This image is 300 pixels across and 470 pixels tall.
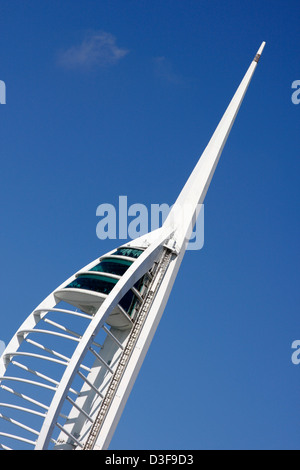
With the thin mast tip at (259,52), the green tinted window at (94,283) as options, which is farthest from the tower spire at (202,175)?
the green tinted window at (94,283)

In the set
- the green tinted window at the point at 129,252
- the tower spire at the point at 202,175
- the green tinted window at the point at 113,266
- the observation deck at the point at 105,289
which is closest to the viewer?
the observation deck at the point at 105,289

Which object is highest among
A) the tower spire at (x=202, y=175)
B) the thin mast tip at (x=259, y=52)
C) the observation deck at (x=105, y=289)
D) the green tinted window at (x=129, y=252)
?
the thin mast tip at (x=259, y=52)

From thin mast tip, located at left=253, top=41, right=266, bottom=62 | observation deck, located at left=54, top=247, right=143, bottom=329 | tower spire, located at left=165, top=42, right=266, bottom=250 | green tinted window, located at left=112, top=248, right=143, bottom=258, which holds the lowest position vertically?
observation deck, located at left=54, top=247, right=143, bottom=329

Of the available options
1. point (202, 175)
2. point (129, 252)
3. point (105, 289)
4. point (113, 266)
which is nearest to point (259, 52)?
point (202, 175)

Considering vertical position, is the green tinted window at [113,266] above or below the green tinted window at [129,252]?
below

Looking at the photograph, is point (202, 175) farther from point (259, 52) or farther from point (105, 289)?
point (259, 52)

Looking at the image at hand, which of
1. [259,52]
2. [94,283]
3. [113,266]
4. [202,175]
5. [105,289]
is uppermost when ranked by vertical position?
[259,52]

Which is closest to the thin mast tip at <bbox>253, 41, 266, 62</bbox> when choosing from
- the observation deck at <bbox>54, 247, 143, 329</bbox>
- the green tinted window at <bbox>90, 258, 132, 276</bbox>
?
the observation deck at <bbox>54, 247, 143, 329</bbox>

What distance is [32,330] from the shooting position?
56.5 metres

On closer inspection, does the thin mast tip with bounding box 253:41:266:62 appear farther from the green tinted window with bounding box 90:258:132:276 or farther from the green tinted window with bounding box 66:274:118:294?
the green tinted window with bounding box 66:274:118:294

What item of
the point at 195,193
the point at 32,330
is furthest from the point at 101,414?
the point at 195,193

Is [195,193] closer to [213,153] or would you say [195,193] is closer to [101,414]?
[213,153]

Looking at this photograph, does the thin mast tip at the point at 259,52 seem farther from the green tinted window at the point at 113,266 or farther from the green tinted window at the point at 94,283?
the green tinted window at the point at 94,283
